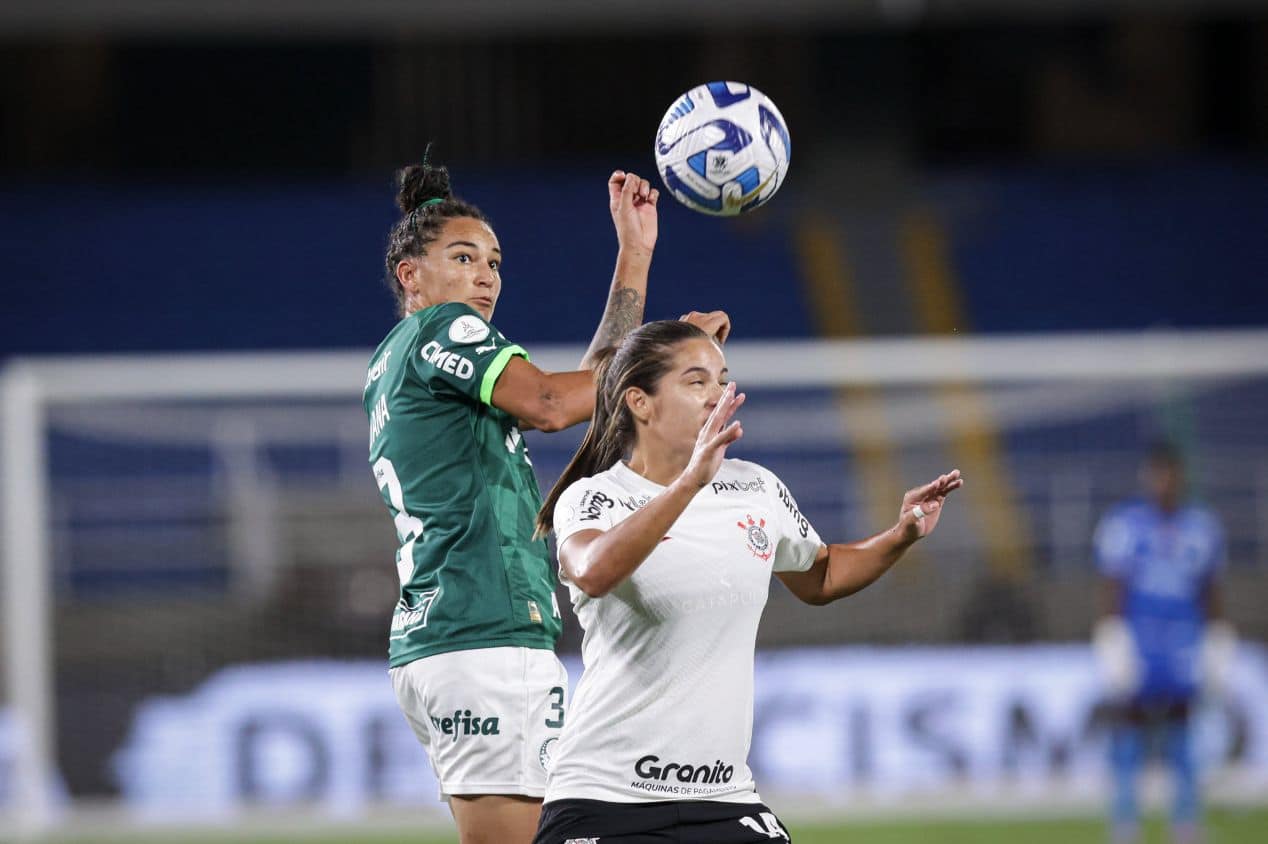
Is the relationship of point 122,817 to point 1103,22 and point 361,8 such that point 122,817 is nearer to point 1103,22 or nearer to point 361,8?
point 361,8

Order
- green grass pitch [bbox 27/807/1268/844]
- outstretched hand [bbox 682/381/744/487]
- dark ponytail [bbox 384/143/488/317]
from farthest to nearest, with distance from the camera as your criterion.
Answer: green grass pitch [bbox 27/807/1268/844] < dark ponytail [bbox 384/143/488/317] < outstretched hand [bbox 682/381/744/487]

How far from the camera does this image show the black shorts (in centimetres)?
336

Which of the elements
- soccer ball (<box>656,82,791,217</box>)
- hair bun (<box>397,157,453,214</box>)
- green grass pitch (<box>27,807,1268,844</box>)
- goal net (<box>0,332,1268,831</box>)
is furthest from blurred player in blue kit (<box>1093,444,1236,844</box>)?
hair bun (<box>397,157,453,214</box>)

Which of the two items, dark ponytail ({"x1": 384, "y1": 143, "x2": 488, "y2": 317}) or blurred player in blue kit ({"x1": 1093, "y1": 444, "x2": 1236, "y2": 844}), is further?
blurred player in blue kit ({"x1": 1093, "y1": 444, "x2": 1236, "y2": 844})

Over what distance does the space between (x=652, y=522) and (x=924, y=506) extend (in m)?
0.89

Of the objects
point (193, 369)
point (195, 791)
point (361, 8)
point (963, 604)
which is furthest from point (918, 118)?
point (195, 791)

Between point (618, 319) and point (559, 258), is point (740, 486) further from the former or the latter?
point (559, 258)

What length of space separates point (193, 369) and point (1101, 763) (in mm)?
6375

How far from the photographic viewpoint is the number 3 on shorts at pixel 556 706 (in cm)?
407

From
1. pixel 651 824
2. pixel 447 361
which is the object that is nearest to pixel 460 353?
pixel 447 361

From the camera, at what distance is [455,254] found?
14.2 feet

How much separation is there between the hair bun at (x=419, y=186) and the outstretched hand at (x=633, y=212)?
0.47m

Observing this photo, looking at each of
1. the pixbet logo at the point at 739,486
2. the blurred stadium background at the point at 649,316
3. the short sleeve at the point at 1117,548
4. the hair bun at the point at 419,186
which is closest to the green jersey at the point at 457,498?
the hair bun at the point at 419,186

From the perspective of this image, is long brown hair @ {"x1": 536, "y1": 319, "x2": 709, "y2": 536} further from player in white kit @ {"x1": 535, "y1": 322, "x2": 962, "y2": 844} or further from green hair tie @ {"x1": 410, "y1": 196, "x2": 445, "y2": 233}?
green hair tie @ {"x1": 410, "y1": 196, "x2": 445, "y2": 233}
